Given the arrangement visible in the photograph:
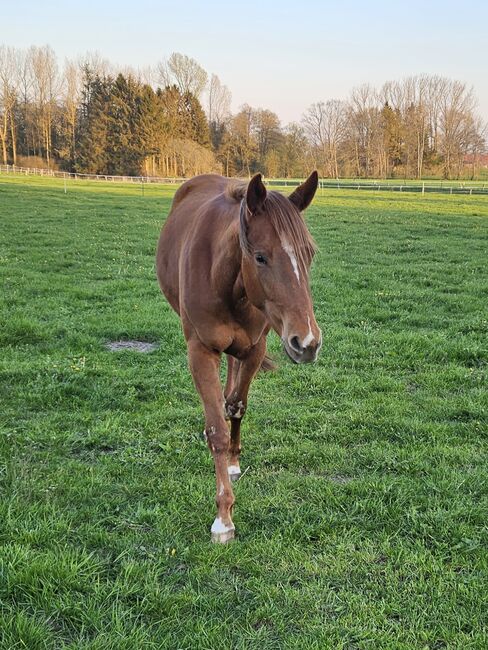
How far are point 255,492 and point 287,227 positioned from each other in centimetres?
193

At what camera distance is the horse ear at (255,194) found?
9.02 ft

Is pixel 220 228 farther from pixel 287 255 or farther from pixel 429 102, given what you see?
pixel 429 102

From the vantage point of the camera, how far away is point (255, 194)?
2807 millimetres

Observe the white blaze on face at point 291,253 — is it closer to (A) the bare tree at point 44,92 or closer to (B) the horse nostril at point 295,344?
(B) the horse nostril at point 295,344

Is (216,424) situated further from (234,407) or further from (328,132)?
(328,132)

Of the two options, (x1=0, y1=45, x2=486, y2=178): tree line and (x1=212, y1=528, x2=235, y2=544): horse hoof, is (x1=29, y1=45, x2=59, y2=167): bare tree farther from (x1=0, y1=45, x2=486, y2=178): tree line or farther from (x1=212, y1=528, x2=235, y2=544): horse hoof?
(x1=212, y1=528, x2=235, y2=544): horse hoof

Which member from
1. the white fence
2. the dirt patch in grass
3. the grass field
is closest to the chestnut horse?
the grass field

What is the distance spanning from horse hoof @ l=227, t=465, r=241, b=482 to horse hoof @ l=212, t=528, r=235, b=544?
71cm

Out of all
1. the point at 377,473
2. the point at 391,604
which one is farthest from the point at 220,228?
the point at 391,604

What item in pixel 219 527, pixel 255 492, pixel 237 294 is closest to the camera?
pixel 219 527

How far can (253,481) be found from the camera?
12.6 feet

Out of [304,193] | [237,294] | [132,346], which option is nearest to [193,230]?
[237,294]

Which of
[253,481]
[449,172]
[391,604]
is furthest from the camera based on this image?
[449,172]

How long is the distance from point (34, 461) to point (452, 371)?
4.41 metres
